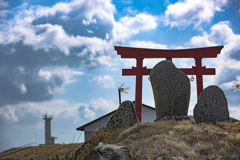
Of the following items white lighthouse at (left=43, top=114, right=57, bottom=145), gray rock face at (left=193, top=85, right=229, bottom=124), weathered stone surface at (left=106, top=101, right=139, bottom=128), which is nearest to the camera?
gray rock face at (left=193, top=85, right=229, bottom=124)

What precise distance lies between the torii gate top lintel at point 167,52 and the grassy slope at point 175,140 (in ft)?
21.2

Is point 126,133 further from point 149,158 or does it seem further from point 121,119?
point 149,158

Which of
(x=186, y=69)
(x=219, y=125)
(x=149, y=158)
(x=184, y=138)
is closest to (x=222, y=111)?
(x=219, y=125)

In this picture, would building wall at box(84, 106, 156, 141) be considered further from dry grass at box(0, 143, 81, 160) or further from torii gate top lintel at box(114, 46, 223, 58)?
torii gate top lintel at box(114, 46, 223, 58)

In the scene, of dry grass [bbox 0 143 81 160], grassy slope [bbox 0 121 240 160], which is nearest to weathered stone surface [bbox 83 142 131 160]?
grassy slope [bbox 0 121 240 160]

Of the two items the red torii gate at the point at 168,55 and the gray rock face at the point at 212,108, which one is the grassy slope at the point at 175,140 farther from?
the red torii gate at the point at 168,55

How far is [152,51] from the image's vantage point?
45.5 feet

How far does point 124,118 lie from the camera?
874 centimetres

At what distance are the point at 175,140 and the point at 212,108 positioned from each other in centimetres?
258

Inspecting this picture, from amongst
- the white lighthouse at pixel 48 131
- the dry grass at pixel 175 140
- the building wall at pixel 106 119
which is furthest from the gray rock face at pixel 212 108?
the white lighthouse at pixel 48 131

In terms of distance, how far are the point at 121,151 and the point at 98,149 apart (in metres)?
0.57

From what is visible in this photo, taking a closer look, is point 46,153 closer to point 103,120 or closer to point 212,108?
point 103,120

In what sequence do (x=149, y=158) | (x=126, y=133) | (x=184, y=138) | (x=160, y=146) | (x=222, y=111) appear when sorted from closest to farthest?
(x=149, y=158)
(x=160, y=146)
(x=184, y=138)
(x=126, y=133)
(x=222, y=111)

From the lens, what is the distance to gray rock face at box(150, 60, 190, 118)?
9.21 m
